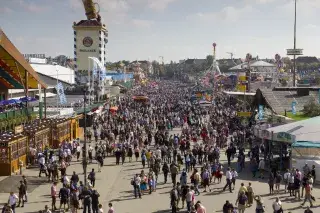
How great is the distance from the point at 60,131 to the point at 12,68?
23.2ft

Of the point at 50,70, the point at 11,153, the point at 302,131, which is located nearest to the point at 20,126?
the point at 11,153

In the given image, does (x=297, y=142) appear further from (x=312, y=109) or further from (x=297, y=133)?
(x=312, y=109)

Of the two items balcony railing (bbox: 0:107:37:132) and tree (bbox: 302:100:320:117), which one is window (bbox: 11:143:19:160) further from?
tree (bbox: 302:100:320:117)

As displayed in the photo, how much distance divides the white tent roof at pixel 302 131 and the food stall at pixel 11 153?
13303 mm

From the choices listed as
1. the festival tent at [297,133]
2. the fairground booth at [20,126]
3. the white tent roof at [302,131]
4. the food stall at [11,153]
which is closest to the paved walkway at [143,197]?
the food stall at [11,153]

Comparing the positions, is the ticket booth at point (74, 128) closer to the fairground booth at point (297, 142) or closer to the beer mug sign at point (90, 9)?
the fairground booth at point (297, 142)

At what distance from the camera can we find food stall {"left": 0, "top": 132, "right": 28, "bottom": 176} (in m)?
23.7

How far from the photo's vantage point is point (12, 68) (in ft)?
121

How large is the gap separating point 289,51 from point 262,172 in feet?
193

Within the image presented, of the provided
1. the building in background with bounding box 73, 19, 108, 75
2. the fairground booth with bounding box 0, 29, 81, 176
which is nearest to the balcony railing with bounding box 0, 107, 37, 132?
the fairground booth with bounding box 0, 29, 81, 176

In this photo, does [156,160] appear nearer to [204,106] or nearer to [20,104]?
[20,104]

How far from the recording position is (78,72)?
93.8 metres

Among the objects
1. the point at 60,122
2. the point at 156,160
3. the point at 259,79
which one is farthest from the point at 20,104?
the point at 259,79

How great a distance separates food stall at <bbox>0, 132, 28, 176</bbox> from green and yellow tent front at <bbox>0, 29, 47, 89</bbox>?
27.0 ft
